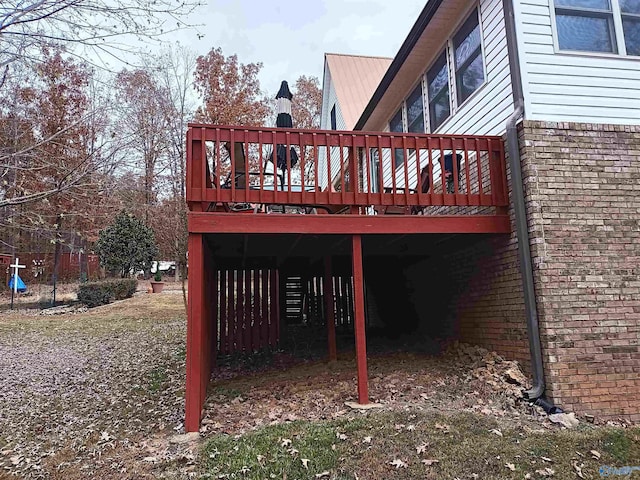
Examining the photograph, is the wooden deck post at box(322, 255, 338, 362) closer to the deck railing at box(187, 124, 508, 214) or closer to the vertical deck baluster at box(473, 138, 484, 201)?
the deck railing at box(187, 124, 508, 214)

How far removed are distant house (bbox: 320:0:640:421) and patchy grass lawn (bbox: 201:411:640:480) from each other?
0.83 m

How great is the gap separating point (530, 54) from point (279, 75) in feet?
62.4

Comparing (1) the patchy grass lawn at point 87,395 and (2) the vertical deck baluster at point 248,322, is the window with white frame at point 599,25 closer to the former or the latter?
(2) the vertical deck baluster at point 248,322

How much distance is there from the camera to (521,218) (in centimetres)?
515

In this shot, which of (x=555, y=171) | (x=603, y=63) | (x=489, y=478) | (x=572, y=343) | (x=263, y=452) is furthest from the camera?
(x=603, y=63)

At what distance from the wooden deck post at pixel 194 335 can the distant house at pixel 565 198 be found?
8.90 ft

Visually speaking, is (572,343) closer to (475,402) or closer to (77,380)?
(475,402)

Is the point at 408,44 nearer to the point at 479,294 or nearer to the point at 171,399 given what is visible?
the point at 479,294

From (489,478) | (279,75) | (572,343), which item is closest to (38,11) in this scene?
(489,478)

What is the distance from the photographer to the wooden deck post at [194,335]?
445 cm

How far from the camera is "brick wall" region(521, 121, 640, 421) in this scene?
4805 millimetres

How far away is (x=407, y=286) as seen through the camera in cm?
888

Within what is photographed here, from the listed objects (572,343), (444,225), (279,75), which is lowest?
(572,343)

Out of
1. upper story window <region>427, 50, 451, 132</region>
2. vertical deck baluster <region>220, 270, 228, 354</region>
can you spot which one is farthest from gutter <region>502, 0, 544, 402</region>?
vertical deck baluster <region>220, 270, 228, 354</region>
